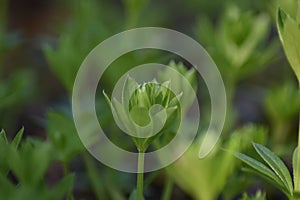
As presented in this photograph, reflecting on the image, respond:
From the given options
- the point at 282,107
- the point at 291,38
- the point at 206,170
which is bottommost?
the point at 206,170

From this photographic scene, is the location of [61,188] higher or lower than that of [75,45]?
lower

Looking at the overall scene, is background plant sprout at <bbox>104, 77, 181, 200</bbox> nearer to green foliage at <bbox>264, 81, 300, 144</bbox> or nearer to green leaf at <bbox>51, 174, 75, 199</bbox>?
green leaf at <bbox>51, 174, 75, 199</bbox>

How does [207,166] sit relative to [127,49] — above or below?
below

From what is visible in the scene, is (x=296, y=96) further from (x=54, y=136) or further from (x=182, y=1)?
(x=182, y=1)

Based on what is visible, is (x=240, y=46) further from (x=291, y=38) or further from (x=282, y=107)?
(x=291, y=38)

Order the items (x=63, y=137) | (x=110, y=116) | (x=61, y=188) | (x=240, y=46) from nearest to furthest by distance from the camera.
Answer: (x=61, y=188) < (x=63, y=137) < (x=110, y=116) < (x=240, y=46)

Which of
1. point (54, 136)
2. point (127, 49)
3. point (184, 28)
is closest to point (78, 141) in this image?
point (54, 136)

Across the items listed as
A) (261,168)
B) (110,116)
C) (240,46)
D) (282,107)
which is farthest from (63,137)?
(282,107)

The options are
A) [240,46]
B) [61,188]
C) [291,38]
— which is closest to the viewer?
[61,188]
